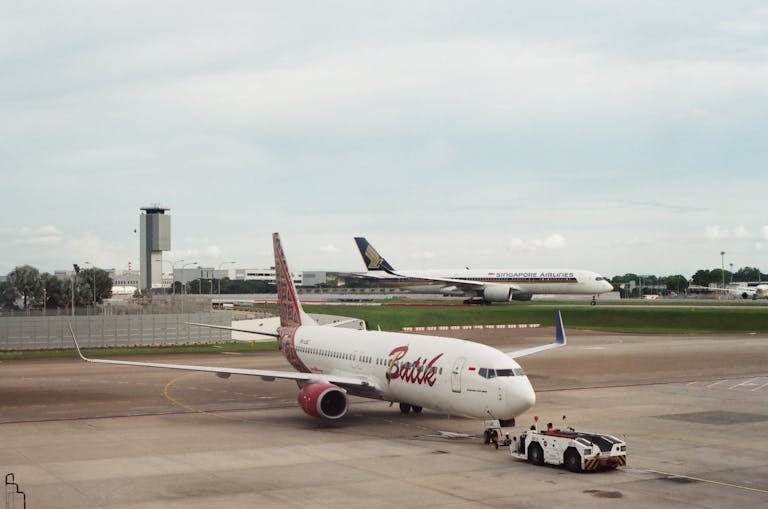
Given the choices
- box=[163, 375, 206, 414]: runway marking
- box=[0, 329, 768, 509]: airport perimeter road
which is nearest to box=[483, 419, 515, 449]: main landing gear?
box=[0, 329, 768, 509]: airport perimeter road

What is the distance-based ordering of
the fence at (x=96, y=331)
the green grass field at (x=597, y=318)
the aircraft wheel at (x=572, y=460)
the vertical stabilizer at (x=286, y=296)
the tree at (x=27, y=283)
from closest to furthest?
the aircraft wheel at (x=572, y=460)
the vertical stabilizer at (x=286, y=296)
the fence at (x=96, y=331)
the green grass field at (x=597, y=318)
the tree at (x=27, y=283)

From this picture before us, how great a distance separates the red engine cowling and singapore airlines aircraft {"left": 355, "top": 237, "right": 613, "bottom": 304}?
332ft

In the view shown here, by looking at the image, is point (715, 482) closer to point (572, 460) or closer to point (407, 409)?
point (572, 460)

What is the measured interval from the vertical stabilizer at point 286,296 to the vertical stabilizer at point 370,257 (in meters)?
105

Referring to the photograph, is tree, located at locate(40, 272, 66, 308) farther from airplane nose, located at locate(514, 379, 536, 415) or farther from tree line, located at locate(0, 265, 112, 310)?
airplane nose, located at locate(514, 379, 536, 415)

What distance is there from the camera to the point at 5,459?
33312 mm

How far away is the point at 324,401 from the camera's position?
40.3 metres

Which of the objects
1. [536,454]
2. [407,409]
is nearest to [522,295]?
[407,409]

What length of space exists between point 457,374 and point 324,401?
283 inches

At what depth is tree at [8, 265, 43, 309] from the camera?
149 meters

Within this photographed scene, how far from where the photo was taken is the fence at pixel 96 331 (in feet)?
287

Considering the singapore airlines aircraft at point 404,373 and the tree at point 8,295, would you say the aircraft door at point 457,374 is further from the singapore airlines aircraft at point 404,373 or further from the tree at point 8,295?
the tree at point 8,295

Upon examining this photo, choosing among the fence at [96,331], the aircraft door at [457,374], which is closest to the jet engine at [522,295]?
the fence at [96,331]

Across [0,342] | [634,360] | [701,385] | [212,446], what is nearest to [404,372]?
[212,446]
